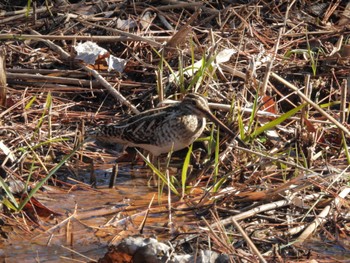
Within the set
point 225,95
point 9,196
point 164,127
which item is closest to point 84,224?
point 9,196

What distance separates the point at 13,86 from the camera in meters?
6.75

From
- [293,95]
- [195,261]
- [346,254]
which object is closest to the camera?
[195,261]

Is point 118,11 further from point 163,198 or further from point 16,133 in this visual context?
point 163,198

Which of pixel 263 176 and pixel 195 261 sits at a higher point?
pixel 195 261

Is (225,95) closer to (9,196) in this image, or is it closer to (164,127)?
(164,127)

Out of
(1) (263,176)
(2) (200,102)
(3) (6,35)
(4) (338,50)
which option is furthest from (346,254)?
(3) (6,35)

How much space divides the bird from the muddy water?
0.33m

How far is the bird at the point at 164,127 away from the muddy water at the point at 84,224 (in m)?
0.33

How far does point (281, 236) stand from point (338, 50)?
2.84 meters

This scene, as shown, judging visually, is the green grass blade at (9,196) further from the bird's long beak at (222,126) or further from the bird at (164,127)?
the bird's long beak at (222,126)

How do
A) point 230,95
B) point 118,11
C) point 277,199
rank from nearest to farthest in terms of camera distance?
point 277,199, point 230,95, point 118,11

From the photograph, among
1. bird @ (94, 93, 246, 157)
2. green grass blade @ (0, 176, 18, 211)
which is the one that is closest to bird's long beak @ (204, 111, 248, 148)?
bird @ (94, 93, 246, 157)

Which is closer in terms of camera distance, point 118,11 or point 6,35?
point 6,35

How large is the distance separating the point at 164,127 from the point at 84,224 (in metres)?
1.23
